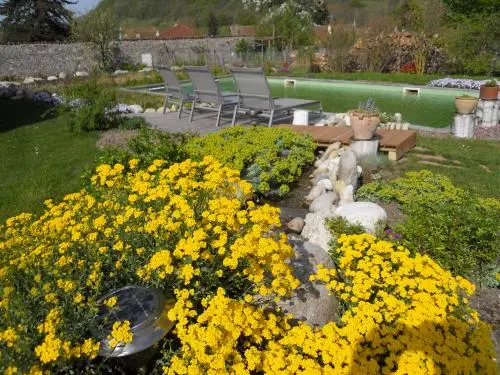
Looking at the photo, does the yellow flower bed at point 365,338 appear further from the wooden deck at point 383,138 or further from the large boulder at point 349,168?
the wooden deck at point 383,138

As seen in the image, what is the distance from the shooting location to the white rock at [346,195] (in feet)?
14.8

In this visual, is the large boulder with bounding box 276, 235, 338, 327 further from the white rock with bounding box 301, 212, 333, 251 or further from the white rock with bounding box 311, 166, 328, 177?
the white rock with bounding box 311, 166, 328, 177

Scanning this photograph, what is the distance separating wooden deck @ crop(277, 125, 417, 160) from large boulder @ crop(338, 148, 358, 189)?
1.14 m

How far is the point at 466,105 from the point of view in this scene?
759 cm

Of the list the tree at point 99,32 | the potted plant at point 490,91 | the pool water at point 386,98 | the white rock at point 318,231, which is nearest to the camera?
the white rock at point 318,231

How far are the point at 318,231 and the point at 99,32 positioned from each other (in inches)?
898

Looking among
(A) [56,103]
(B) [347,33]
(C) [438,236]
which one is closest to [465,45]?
(B) [347,33]

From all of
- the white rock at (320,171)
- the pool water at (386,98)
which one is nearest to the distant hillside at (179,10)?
the pool water at (386,98)

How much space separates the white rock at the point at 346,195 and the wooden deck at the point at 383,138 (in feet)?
4.76

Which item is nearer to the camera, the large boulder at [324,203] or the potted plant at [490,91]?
the large boulder at [324,203]

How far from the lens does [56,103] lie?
1241 centimetres

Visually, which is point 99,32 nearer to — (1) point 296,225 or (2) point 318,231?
(1) point 296,225

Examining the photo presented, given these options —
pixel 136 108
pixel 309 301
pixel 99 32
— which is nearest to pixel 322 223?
pixel 309 301

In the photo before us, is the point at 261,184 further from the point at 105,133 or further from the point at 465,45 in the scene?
the point at 465,45
